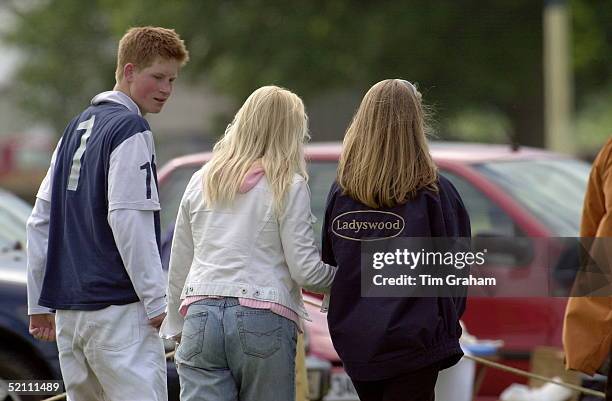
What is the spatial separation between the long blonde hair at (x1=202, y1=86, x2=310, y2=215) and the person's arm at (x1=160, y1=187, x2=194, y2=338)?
189mm

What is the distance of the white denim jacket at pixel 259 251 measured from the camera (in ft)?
14.6

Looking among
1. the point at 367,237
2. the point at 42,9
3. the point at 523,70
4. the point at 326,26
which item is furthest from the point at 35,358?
the point at 42,9

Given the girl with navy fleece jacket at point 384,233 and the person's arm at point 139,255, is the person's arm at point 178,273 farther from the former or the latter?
the girl with navy fleece jacket at point 384,233

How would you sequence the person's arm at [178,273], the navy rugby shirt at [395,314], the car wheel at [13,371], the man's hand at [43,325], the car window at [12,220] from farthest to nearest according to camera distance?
the car window at [12,220], the car wheel at [13,371], the man's hand at [43,325], the person's arm at [178,273], the navy rugby shirt at [395,314]

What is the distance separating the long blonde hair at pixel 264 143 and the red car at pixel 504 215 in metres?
2.63

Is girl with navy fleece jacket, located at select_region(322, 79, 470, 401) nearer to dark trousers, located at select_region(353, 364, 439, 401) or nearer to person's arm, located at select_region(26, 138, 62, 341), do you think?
dark trousers, located at select_region(353, 364, 439, 401)

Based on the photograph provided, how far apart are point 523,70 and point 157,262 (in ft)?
65.0

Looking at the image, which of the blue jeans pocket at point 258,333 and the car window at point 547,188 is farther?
the car window at point 547,188

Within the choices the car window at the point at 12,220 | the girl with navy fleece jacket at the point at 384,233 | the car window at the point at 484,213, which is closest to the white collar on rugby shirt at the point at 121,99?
the girl with navy fleece jacket at the point at 384,233

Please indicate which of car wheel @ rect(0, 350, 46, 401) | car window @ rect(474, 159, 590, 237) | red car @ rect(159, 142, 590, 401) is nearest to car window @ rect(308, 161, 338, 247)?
red car @ rect(159, 142, 590, 401)

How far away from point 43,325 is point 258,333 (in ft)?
3.29

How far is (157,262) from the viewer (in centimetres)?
461

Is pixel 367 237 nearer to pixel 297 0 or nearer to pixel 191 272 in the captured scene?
pixel 191 272

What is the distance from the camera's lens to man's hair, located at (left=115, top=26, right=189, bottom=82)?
4.82 meters
